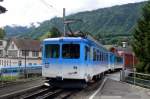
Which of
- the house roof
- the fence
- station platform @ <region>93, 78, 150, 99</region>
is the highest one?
the house roof

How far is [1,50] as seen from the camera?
120812 mm

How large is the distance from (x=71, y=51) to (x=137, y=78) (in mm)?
6803

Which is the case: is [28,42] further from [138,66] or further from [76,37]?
[76,37]

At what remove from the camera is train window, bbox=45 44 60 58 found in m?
23.0

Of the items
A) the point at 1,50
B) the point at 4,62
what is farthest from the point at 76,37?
the point at 1,50

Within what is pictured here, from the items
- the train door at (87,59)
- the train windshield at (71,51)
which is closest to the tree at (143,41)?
the train door at (87,59)

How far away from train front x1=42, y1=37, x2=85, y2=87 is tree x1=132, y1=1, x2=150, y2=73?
10630 mm

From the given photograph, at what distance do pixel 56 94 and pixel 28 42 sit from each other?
9446cm

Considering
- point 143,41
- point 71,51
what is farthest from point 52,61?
point 143,41

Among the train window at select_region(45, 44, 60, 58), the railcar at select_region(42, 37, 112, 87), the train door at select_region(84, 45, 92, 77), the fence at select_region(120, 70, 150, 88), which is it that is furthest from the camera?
the fence at select_region(120, 70, 150, 88)

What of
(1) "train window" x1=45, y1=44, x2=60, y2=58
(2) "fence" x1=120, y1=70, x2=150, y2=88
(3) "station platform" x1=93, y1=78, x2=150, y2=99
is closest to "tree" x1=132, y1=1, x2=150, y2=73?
(2) "fence" x1=120, y1=70, x2=150, y2=88

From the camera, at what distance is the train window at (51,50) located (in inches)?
904

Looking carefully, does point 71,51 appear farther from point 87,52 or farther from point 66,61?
point 87,52

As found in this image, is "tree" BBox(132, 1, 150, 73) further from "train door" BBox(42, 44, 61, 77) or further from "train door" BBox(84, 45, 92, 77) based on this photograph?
"train door" BBox(42, 44, 61, 77)
